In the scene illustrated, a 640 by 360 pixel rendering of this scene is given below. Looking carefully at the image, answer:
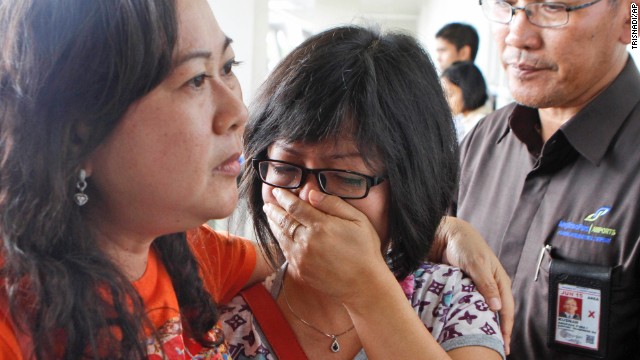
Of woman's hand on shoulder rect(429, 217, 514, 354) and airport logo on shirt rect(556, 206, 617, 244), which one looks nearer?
woman's hand on shoulder rect(429, 217, 514, 354)

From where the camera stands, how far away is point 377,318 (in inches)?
39.7

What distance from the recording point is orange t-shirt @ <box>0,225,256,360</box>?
0.82 m

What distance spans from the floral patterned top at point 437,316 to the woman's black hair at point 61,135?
15.2 inches

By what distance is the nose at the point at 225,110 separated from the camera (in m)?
0.81

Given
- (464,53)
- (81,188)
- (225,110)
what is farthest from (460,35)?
(81,188)

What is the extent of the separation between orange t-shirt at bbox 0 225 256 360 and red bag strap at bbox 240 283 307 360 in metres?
0.04

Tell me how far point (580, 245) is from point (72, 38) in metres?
1.15

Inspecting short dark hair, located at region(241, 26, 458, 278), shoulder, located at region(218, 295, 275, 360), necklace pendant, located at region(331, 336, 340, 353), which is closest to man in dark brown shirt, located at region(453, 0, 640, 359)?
short dark hair, located at region(241, 26, 458, 278)

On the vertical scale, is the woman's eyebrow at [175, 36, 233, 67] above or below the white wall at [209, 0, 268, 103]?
below

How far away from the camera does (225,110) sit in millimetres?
822

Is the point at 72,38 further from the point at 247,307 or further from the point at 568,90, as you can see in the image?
the point at 568,90

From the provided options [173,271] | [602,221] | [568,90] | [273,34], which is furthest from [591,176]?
[273,34]

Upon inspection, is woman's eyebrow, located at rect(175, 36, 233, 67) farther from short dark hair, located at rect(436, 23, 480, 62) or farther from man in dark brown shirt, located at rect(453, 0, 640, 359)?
short dark hair, located at rect(436, 23, 480, 62)

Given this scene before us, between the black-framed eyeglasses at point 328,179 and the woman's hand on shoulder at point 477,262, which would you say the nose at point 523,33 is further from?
the black-framed eyeglasses at point 328,179
